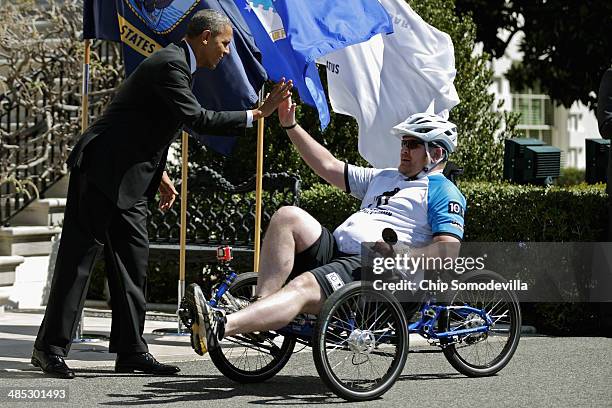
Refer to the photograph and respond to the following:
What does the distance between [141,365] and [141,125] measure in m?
1.45

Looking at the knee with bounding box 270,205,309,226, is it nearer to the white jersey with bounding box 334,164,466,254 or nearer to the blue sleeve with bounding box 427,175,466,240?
the white jersey with bounding box 334,164,466,254

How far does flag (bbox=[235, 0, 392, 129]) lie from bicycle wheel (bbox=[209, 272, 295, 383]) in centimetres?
195

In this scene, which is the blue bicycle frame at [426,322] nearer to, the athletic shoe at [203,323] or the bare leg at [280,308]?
the bare leg at [280,308]

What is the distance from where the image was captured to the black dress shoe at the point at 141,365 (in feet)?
26.0

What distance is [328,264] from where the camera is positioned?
7.43 m

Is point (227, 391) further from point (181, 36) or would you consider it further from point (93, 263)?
point (181, 36)

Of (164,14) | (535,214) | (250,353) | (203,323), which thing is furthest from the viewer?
(535,214)

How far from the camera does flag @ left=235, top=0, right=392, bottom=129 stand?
365 inches

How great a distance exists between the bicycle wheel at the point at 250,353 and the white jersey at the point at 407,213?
0.63 m

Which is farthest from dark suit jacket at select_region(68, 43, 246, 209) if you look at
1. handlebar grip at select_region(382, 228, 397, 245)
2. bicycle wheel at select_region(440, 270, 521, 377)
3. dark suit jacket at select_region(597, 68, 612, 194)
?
dark suit jacket at select_region(597, 68, 612, 194)

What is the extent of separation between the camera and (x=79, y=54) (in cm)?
1386

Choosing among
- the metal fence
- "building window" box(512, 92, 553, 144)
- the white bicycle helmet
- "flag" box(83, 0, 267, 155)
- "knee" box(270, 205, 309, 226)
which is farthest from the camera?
"building window" box(512, 92, 553, 144)

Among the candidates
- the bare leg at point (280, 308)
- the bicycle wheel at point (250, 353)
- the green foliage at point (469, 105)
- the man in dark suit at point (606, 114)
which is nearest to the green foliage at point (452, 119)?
the green foliage at point (469, 105)

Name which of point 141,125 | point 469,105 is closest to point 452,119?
point 469,105
